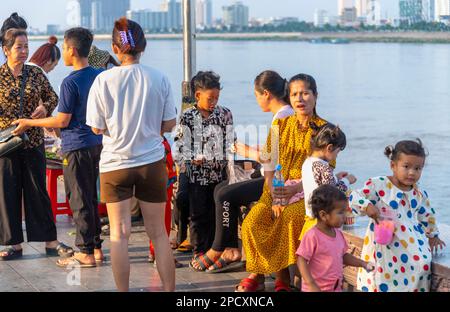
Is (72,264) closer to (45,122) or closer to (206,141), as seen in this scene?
(45,122)

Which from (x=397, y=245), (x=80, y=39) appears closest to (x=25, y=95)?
(x=80, y=39)

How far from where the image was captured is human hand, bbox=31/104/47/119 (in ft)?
21.2

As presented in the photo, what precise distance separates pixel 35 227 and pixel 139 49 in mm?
1847

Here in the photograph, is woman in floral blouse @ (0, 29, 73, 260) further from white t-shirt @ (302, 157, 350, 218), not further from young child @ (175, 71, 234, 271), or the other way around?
white t-shirt @ (302, 157, 350, 218)

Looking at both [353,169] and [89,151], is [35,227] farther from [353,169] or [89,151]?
[353,169]

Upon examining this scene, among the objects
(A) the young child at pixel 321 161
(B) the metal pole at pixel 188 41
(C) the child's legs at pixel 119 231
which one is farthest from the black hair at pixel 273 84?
(B) the metal pole at pixel 188 41

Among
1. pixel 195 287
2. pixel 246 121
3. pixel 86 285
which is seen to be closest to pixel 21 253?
pixel 86 285

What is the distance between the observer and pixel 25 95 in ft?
21.4

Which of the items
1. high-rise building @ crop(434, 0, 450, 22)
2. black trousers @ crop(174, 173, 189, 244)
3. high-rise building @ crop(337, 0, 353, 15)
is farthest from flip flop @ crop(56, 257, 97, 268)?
high-rise building @ crop(337, 0, 353, 15)

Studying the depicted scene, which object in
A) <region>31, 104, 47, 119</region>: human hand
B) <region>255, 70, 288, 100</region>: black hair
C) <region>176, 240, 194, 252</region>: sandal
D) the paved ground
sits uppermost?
<region>255, 70, 288, 100</region>: black hair

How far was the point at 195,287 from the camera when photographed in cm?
602

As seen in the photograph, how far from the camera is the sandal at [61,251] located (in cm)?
666

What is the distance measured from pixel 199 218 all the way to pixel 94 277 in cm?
75

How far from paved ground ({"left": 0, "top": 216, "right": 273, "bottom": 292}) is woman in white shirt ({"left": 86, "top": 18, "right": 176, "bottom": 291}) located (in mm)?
634
